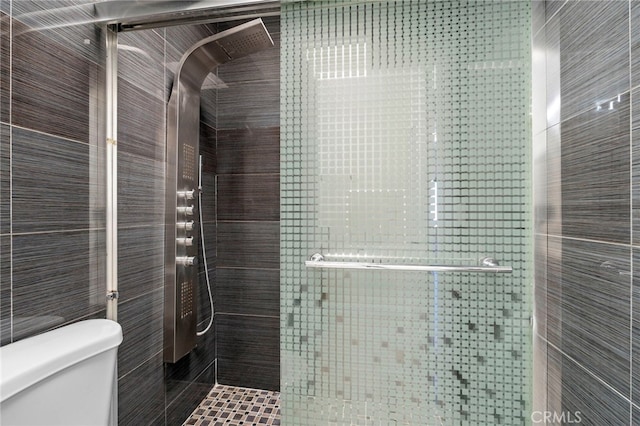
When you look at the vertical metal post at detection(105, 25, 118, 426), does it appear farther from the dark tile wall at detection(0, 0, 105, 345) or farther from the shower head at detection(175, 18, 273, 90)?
the shower head at detection(175, 18, 273, 90)

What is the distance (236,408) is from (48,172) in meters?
1.53

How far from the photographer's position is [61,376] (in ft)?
2.91

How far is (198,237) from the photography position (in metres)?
1.94

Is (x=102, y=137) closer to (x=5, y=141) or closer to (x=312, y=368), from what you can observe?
(x=5, y=141)

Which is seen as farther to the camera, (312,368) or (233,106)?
(233,106)

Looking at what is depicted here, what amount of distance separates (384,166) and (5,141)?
3.36 feet

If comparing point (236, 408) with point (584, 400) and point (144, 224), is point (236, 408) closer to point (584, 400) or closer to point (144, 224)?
point (144, 224)

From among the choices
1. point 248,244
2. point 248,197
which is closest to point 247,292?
point 248,244

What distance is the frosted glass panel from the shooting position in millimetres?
1007

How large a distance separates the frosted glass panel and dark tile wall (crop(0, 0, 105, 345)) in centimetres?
69

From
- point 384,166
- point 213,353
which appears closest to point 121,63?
point 384,166

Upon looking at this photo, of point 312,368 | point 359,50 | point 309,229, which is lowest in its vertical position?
point 312,368

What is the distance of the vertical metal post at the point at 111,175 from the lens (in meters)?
1.28

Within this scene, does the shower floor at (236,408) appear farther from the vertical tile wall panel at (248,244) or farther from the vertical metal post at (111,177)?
the vertical metal post at (111,177)
